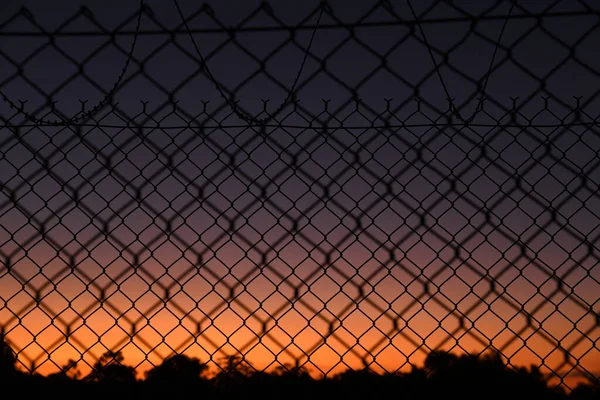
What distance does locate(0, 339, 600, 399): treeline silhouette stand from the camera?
9.84 ft

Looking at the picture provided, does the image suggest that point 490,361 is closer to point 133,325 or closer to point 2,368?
point 133,325

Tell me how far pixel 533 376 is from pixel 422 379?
1.51 feet

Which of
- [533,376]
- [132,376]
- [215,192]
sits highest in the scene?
[215,192]

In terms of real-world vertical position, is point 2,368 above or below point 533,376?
above

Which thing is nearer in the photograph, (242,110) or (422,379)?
(422,379)

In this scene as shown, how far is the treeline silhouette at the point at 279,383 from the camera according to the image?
9.84 feet

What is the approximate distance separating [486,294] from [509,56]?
112cm

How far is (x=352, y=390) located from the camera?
3.02 meters

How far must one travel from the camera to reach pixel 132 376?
3.04 m

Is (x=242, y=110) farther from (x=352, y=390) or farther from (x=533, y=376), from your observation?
(x=533, y=376)

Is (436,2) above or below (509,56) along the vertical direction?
above

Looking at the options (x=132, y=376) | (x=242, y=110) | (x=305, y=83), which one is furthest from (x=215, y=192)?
(x=132, y=376)

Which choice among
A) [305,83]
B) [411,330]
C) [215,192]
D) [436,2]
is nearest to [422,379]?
[411,330]

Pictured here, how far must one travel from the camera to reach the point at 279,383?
305 centimetres
